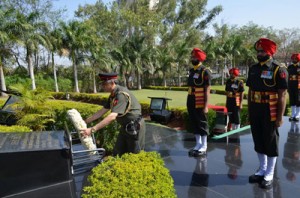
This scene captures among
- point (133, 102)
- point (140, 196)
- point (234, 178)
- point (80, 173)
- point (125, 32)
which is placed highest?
point (125, 32)

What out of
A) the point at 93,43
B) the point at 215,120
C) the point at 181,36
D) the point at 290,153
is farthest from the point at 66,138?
the point at 181,36

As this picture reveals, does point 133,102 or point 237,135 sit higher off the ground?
point 133,102

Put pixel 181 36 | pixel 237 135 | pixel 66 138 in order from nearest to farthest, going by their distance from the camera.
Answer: pixel 66 138 < pixel 237 135 < pixel 181 36

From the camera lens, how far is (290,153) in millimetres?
5055

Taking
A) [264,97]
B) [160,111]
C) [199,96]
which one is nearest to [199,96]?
[199,96]

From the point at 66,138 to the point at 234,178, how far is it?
230cm

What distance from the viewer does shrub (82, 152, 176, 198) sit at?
87.9 inches

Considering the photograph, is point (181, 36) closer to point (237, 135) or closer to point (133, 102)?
point (237, 135)

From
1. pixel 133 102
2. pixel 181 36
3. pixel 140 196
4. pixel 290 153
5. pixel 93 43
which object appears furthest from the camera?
pixel 181 36

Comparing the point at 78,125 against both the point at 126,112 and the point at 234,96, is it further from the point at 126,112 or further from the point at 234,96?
the point at 234,96

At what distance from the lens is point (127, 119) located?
3719 millimetres

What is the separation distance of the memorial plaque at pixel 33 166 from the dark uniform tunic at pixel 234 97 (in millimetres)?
4943

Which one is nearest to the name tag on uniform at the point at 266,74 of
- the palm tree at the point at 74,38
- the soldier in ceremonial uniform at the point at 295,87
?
the soldier in ceremonial uniform at the point at 295,87

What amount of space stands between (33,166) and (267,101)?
9.20 feet
